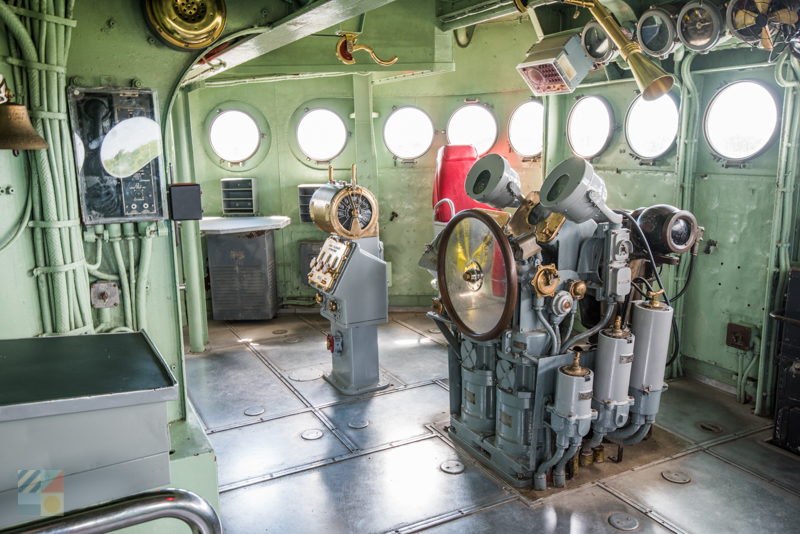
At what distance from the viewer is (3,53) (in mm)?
2693

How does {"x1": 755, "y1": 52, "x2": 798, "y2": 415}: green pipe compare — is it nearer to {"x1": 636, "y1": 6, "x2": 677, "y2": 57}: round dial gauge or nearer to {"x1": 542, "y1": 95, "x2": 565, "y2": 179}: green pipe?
{"x1": 636, "y1": 6, "x2": 677, "y2": 57}: round dial gauge

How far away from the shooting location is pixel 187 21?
309cm

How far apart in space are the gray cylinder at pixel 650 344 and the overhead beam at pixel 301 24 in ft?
7.90

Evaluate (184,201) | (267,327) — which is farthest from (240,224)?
(184,201)

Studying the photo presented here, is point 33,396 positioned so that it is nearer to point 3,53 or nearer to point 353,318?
point 3,53

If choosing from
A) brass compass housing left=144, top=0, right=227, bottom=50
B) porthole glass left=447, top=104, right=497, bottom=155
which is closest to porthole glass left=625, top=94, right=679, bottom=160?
porthole glass left=447, top=104, right=497, bottom=155

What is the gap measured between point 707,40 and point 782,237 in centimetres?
174

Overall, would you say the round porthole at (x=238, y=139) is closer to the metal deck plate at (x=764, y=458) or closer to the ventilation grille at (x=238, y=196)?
the ventilation grille at (x=238, y=196)

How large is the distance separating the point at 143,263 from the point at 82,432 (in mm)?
2187

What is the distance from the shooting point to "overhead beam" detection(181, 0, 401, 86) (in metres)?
3.09

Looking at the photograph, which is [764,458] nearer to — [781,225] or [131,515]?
[781,225]

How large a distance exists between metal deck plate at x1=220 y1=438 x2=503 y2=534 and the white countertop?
3297 millimetres

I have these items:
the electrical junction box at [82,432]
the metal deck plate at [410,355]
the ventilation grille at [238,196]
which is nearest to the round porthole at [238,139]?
the ventilation grille at [238,196]

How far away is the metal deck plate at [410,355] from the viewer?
598 cm
